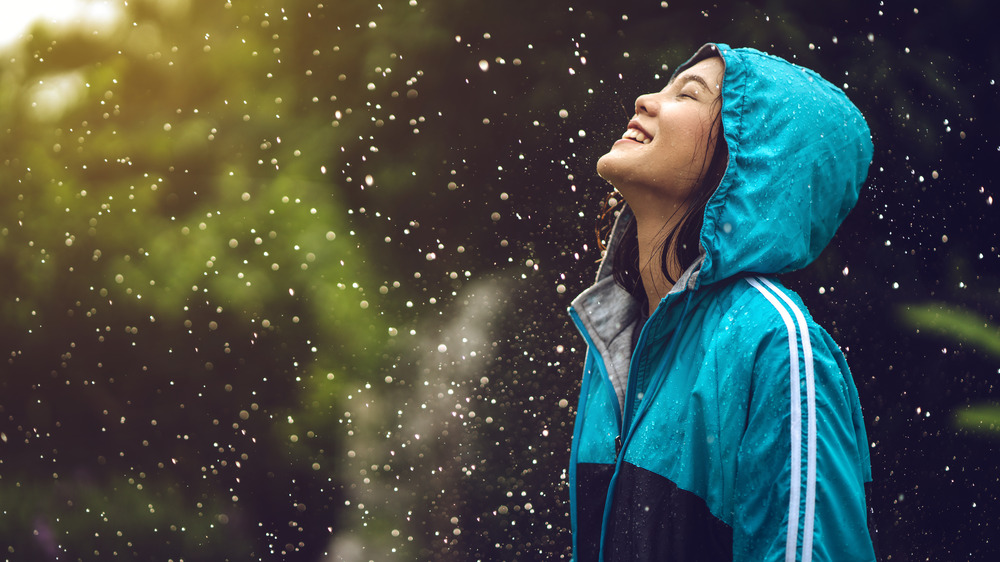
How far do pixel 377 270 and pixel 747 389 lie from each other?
1213 mm

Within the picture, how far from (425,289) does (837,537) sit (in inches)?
48.1

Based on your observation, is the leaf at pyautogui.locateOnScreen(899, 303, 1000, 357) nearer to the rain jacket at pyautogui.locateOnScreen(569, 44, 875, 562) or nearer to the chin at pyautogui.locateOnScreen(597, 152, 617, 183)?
the rain jacket at pyautogui.locateOnScreen(569, 44, 875, 562)

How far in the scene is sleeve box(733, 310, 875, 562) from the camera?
69 centimetres

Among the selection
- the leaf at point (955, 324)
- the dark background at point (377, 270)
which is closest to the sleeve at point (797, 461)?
the dark background at point (377, 270)

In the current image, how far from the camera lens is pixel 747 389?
777 millimetres

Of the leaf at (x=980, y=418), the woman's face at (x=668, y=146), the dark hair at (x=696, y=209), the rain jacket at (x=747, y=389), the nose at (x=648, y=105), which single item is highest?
the nose at (x=648, y=105)

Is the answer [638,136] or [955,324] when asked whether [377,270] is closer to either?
[638,136]

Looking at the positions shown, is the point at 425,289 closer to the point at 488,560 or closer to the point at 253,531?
the point at 488,560

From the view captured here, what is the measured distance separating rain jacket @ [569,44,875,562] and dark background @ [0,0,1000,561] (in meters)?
0.66

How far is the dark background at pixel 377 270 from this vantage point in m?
1.62

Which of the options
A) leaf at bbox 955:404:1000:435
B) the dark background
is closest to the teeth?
the dark background

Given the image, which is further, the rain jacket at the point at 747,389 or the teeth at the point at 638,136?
the teeth at the point at 638,136

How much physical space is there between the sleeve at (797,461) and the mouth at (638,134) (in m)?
0.31

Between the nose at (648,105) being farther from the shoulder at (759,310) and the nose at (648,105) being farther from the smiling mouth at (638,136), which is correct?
the shoulder at (759,310)
